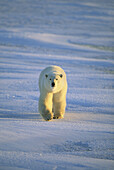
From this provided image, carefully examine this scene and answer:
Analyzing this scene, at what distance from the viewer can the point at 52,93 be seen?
4.50m

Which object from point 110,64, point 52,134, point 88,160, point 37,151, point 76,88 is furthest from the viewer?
point 110,64

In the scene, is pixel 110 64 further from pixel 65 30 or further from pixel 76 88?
pixel 65 30

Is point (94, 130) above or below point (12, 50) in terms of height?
above

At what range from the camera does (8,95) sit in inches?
223

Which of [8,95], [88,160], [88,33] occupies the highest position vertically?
[88,160]

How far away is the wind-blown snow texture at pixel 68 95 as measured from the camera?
9.41ft

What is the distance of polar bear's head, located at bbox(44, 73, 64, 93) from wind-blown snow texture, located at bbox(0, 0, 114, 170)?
453 mm

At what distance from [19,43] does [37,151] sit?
1000 centimetres

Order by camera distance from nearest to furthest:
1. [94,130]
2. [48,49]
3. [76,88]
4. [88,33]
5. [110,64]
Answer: [94,130]
[76,88]
[110,64]
[48,49]
[88,33]

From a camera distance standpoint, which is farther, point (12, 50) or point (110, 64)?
point (12, 50)

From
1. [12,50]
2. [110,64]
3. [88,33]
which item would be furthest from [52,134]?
[88,33]

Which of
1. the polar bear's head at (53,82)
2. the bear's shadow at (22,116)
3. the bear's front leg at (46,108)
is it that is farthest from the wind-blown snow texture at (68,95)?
the polar bear's head at (53,82)

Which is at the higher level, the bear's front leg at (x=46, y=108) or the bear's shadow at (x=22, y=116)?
the bear's front leg at (x=46, y=108)

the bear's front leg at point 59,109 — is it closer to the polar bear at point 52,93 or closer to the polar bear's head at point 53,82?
the polar bear at point 52,93
